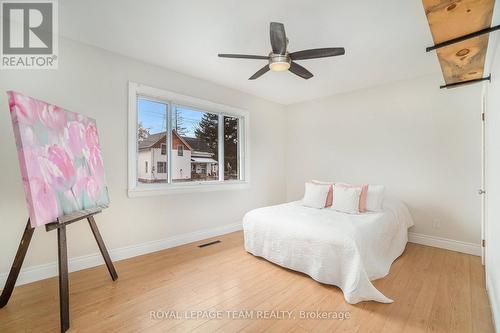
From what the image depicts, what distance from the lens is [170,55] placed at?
2893mm

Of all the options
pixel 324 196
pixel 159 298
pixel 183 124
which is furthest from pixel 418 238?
pixel 183 124

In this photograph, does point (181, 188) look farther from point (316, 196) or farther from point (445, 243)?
point (445, 243)

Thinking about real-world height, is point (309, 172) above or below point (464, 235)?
above

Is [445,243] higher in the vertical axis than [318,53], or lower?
lower

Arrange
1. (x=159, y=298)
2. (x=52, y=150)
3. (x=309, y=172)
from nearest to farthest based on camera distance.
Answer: (x=52, y=150)
(x=159, y=298)
(x=309, y=172)

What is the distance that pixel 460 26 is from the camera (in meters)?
1.63

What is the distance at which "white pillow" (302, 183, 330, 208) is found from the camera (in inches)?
131

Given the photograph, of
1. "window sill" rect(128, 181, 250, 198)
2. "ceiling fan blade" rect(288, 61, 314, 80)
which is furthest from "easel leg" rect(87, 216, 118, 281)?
"ceiling fan blade" rect(288, 61, 314, 80)

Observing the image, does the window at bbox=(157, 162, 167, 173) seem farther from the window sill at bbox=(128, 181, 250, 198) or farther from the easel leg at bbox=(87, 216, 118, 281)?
the easel leg at bbox=(87, 216, 118, 281)

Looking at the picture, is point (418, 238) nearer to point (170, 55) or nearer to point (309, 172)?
point (309, 172)

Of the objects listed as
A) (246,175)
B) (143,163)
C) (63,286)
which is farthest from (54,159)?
(246,175)

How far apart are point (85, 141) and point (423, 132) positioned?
4.39m

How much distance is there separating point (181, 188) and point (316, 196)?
80.9 inches

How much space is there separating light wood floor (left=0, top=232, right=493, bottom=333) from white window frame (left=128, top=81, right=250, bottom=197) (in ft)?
3.17
